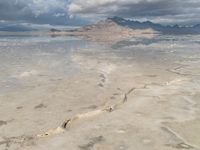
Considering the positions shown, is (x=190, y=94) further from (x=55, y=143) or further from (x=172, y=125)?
(x=55, y=143)

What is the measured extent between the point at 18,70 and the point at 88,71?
5229mm

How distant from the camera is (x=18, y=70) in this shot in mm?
25625

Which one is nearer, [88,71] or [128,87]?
[128,87]

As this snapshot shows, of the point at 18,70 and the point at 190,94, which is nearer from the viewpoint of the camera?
the point at 190,94

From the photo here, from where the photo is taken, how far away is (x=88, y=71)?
25.5 m

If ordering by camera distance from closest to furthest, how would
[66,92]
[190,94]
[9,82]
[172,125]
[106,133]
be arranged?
[106,133]
[172,125]
[190,94]
[66,92]
[9,82]

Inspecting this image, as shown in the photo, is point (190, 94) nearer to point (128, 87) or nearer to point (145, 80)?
point (128, 87)

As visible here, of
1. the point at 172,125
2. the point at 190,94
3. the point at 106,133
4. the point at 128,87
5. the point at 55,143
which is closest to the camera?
the point at 55,143

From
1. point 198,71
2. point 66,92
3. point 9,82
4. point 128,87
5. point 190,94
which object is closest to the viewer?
point 190,94

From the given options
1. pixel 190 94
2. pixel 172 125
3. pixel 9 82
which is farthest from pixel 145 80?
pixel 172 125

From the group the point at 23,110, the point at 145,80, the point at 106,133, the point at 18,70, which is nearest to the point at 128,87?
the point at 145,80

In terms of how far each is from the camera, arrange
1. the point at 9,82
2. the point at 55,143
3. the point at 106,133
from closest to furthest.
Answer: the point at 55,143, the point at 106,133, the point at 9,82

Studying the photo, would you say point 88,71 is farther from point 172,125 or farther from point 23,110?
point 172,125

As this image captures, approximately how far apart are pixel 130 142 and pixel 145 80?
38.2 ft
